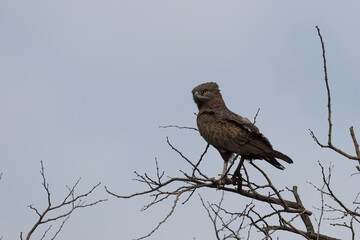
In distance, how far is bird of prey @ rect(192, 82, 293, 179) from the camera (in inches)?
242

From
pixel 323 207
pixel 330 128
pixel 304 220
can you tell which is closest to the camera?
pixel 330 128

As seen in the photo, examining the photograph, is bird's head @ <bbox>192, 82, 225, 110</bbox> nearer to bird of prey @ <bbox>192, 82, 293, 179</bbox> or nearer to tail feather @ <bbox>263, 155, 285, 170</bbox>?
bird of prey @ <bbox>192, 82, 293, 179</bbox>

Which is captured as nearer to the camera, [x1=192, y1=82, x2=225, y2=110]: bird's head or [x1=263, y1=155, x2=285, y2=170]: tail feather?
[x1=263, y1=155, x2=285, y2=170]: tail feather

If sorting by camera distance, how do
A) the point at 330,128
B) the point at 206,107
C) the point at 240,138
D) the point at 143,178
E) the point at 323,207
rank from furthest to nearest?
1. the point at 206,107
2. the point at 240,138
3. the point at 143,178
4. the point at 323,207
5. the point at 330,128

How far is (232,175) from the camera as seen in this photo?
6.05 m

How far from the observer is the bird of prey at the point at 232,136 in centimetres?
615

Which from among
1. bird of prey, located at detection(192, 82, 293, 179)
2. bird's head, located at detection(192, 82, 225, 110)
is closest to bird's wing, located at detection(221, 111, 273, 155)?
bird of prey, located at detection(192, 82, 293, 179)

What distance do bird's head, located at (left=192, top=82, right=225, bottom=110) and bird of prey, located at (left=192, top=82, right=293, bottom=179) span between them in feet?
0.33

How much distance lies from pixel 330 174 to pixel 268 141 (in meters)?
0.99

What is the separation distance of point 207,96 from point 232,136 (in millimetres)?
1461

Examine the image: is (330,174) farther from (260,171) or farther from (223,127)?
(223,127)

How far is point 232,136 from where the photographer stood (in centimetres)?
648

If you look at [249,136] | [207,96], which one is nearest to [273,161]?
[249,136]

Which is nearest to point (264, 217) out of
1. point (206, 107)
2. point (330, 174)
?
point (330, 174)
